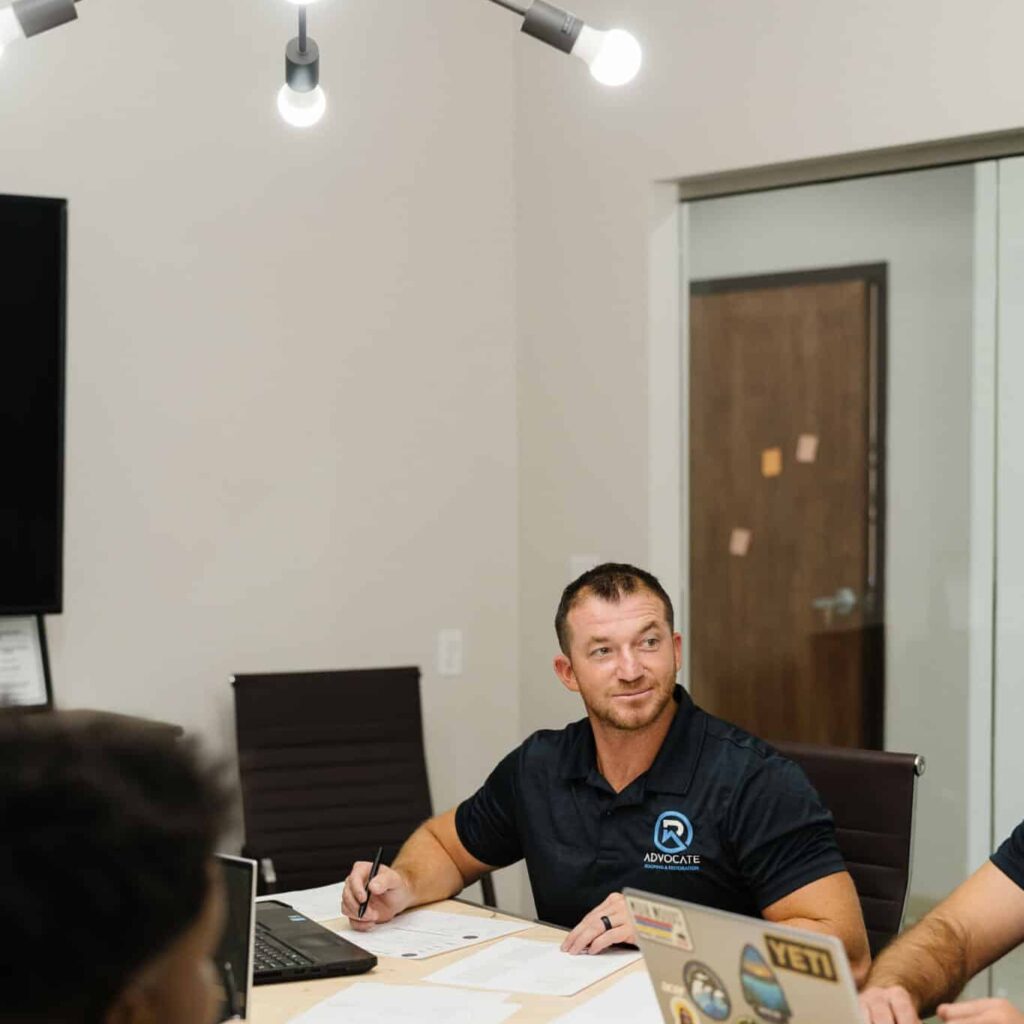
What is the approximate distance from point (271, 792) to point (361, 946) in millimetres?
1377

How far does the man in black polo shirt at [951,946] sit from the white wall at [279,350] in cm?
206

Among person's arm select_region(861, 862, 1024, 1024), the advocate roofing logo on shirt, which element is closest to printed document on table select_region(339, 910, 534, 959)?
the advocate roofing logo on shirt

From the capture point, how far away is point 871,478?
3674mm

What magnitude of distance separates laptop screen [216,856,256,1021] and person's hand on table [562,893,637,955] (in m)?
0.62

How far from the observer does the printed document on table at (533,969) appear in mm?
2020

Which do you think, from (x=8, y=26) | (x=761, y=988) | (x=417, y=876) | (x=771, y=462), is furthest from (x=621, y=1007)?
(x=771, y=462)

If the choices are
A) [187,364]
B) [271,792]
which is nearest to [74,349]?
[187,364]

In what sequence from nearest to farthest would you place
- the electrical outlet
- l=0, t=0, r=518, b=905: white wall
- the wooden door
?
l=0, t=0, r=518, b=905: white wall
the wooden door
the electrical outlet

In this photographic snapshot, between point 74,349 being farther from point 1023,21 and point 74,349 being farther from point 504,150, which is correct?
point 1023,21

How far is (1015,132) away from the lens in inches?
130

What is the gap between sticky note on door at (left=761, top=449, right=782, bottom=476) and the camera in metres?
3.86

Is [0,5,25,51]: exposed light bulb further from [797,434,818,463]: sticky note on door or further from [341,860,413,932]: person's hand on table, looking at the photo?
[797,434,818,463]: sticky note on door

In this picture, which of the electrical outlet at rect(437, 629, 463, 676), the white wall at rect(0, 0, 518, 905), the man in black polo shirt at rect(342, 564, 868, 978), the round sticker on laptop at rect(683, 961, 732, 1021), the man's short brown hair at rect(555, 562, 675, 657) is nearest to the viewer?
the round sticker on laptop at rect(683, 961, 732, 1021)

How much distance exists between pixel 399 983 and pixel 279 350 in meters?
2.14
